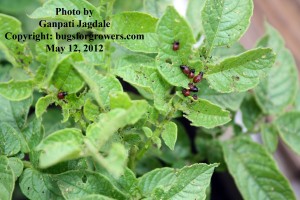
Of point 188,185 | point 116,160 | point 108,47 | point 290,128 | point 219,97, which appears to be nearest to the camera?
point 116,160

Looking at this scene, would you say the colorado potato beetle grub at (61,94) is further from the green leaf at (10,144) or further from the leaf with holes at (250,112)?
the leaf with holes at (250,112)

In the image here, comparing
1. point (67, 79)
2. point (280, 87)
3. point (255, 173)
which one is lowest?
point (255, 173)

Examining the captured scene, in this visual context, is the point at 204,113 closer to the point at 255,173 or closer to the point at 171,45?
the point at 171,45

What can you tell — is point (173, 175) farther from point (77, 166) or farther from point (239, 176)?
point (239, 176)

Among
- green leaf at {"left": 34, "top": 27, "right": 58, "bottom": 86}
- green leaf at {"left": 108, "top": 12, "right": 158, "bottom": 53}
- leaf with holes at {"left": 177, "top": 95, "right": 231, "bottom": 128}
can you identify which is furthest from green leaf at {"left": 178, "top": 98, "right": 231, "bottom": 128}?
green leaf at {"left": 34, "top": 27, "right": 58, "bottom": 86}

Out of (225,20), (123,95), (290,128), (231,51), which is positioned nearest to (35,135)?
(123,95)

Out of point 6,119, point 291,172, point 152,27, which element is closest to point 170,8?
point 152,27

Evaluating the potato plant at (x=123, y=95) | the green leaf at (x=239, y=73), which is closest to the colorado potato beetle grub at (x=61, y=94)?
the potato plant at (x=123, y=95)
